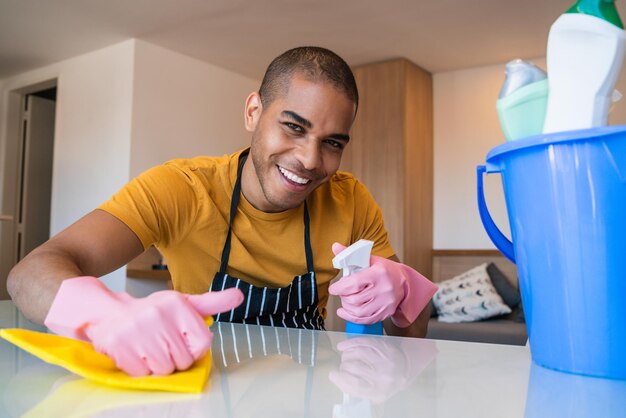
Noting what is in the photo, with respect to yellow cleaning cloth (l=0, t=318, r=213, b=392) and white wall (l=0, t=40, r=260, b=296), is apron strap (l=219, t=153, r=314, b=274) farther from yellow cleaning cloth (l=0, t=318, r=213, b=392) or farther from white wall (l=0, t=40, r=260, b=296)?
white wall (l=0, t=40, r=260, b=296)

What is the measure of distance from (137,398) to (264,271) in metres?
0.87

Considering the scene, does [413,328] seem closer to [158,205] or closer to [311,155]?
[311,155]

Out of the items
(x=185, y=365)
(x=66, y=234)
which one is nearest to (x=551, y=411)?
(x=185, y=365)

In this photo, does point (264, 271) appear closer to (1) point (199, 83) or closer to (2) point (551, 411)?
(2) point (551, 411)

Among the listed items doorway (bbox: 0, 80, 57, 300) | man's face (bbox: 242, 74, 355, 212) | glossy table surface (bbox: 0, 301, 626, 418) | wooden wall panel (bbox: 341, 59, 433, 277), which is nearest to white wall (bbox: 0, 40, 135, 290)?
doorway (bbox: 0, 80, 57, 300)

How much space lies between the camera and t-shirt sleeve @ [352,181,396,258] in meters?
1.54

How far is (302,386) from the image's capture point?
19.8 inches

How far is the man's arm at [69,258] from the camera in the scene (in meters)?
0.76

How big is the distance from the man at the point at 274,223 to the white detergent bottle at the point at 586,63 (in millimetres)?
396

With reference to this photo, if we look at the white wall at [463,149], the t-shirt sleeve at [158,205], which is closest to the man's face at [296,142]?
the t-shirt sleeve at [158,205]

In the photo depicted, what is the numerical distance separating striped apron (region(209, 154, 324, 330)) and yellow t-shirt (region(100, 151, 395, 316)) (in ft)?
0.08

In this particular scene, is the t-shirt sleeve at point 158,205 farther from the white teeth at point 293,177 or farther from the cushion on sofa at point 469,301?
the cushion on sofa at point 469,301

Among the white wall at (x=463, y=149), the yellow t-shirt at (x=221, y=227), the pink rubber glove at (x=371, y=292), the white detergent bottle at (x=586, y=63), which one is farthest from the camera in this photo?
the white wall at (x=463, y=149)

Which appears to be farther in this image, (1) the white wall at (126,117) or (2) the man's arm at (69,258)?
(1) the white wall at (126,117)
